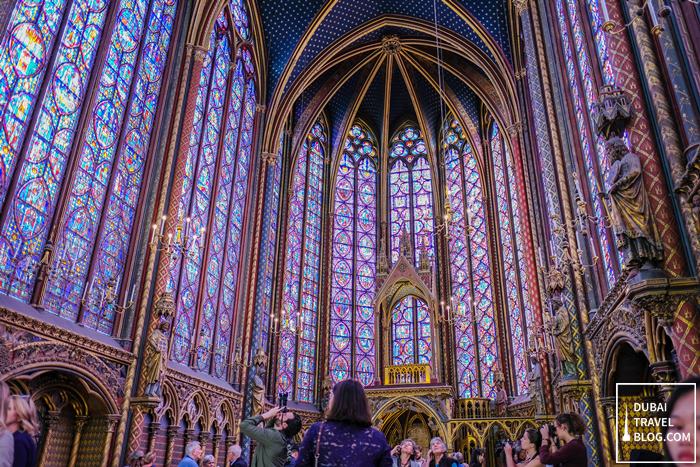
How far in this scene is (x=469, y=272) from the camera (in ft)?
72.9

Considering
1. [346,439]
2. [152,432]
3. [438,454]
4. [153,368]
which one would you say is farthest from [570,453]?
[152,432]

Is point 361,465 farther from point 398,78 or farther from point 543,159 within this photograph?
point 398,78

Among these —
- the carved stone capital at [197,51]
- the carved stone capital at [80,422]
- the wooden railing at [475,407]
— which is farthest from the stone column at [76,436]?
the wooden railing at [475,407]

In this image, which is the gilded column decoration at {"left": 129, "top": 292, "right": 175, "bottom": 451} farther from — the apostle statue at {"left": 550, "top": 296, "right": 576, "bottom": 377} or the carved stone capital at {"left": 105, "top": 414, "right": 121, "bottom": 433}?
the apostle statue at {"left": 550, "top": 296, "right": 576, "bottom": 377}

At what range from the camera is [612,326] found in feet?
28.0

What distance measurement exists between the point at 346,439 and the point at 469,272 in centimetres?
2016

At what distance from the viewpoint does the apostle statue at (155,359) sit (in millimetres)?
10992

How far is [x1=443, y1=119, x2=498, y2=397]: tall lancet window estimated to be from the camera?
20.5 meters

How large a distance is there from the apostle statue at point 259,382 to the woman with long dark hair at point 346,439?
547 inches

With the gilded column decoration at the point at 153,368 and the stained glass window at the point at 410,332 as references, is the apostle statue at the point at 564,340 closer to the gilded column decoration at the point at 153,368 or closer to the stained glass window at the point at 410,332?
the gilded column decoration at the point at 153,368

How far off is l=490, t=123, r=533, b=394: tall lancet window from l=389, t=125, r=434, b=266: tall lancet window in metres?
3.53

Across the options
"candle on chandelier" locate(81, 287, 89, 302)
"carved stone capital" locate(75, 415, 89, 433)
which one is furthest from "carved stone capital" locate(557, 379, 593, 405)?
"candle on chandelier" locate(81, 287, 89, 302)

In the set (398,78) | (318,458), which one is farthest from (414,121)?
(318,458)

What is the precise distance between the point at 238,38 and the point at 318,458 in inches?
714
